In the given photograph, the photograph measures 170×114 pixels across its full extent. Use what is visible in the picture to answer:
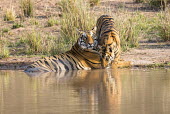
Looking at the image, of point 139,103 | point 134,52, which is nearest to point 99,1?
point 134,52

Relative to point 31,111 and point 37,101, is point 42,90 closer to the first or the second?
point 37,101

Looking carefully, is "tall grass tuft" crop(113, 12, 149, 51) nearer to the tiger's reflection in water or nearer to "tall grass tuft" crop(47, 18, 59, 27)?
the tiger's reflection in water

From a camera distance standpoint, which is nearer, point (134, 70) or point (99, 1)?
point (134, 70)

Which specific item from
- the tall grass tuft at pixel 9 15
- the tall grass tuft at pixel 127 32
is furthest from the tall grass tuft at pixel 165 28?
the tall grass tuft at pixel 9 15

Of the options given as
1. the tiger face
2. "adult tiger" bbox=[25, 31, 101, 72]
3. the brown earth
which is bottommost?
the brown earth

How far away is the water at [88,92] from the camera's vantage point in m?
6.68

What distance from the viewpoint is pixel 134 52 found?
13.3 m

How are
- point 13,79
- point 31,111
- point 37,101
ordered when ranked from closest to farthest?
point 31,111
point 37,101
point 13,79

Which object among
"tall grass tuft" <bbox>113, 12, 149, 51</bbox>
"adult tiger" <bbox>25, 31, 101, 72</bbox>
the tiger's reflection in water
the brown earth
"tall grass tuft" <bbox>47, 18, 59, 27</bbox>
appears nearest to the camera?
the tiger's reflection in water

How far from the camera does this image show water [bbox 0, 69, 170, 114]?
21.9 feet

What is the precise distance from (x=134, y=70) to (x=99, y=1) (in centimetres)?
888

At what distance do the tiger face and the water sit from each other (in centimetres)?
70

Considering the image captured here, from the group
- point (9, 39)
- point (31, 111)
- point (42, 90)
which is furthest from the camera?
point (9, 39)

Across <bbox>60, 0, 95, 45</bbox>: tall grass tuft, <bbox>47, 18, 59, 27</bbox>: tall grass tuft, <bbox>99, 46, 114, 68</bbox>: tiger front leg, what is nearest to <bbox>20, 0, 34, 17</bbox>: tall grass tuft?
<bbox>47, 18, 59, 27</bbox>: tall grass tuft
